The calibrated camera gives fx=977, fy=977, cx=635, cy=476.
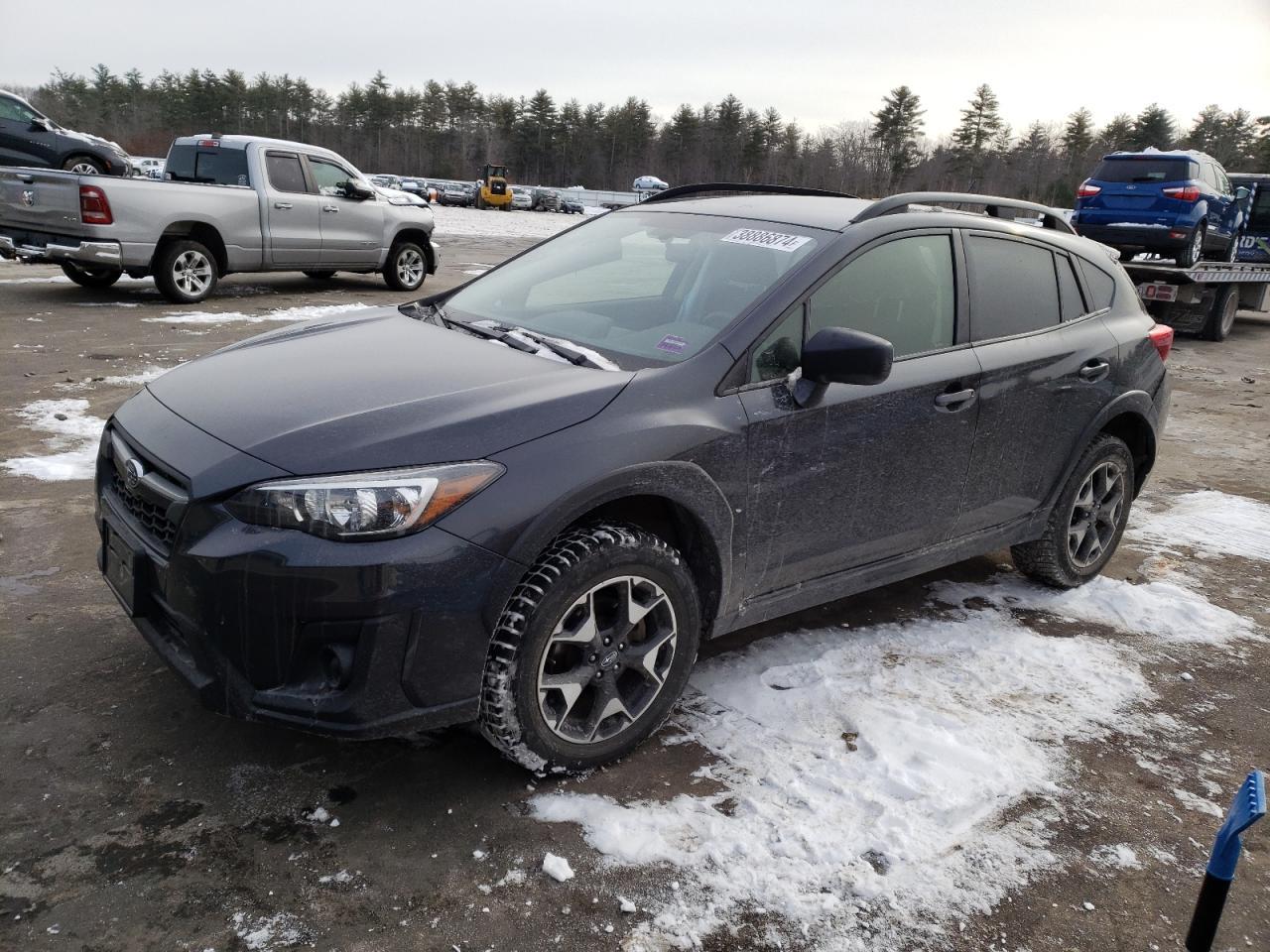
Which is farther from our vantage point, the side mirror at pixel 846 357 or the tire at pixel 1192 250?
the tire at pixel 1192 250

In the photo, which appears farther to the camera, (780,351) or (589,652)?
(780,351)

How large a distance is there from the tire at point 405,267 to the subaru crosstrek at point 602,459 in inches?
402

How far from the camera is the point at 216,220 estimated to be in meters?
11.3

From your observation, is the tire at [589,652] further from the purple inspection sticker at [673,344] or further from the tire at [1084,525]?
the tire at [1084,525]

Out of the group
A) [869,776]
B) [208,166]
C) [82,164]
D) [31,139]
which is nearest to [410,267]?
[208,166]

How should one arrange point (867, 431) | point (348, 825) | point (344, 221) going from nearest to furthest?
point (348, 825), point (867, 431), point (344, 221)

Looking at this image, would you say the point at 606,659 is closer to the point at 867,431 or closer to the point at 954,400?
the point at 867,431

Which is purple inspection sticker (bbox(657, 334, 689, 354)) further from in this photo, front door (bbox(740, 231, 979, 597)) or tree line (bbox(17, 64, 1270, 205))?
tree line (bbox(17, 64, 1270, 205))

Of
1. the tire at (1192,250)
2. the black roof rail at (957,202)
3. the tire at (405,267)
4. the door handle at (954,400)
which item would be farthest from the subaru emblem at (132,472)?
the tire at (1192,250)

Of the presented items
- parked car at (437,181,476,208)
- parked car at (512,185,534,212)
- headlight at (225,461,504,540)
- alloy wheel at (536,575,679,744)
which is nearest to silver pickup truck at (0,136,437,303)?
headlight at (225,461,504,540)

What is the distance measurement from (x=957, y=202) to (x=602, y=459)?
7.21 ft

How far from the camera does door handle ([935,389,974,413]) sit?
356cm

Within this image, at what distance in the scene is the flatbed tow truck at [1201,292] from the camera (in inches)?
561

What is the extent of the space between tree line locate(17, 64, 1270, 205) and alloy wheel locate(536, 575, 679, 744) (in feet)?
247
